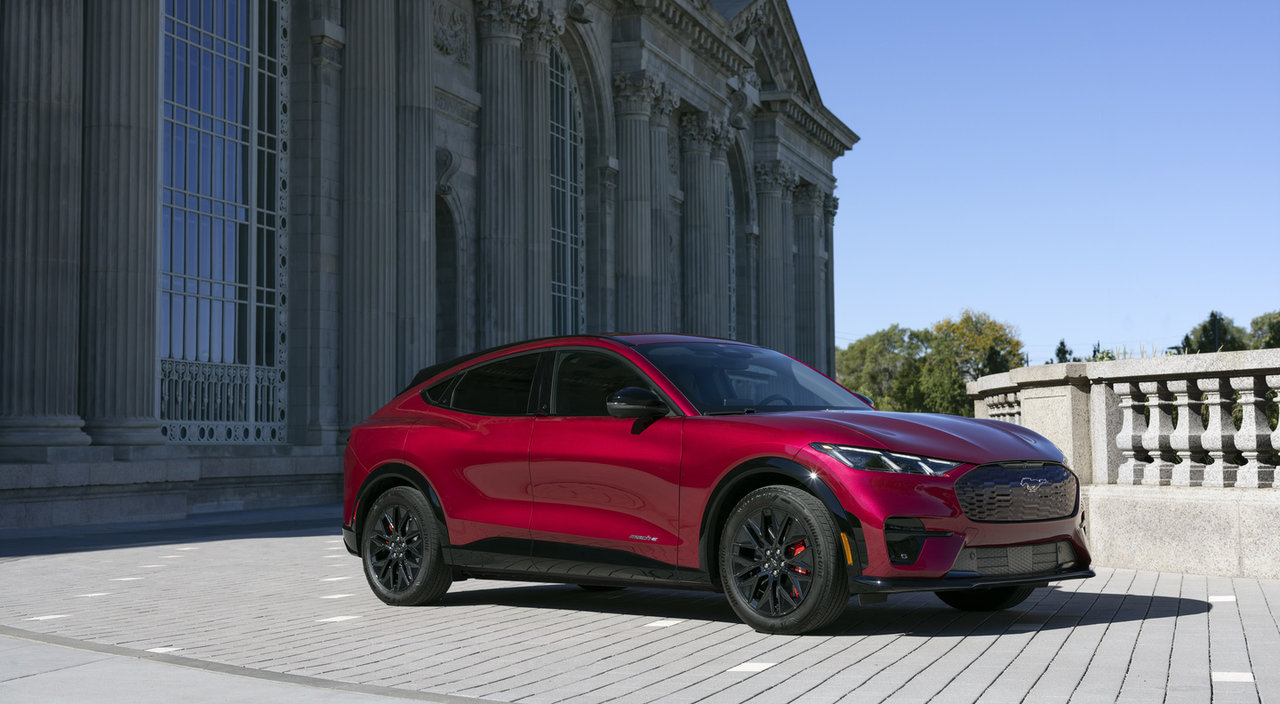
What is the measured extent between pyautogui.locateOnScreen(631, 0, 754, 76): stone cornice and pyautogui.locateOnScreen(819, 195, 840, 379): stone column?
16.0 metres

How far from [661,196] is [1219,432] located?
96.8 ft

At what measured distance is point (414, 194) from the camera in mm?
25484

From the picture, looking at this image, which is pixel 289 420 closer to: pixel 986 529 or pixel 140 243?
pixel 140 243

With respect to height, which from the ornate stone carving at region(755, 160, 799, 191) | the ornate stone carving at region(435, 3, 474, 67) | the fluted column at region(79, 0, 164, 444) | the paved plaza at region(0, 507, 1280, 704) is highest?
the ornate stone carving at region(755, 160, 799, 191)

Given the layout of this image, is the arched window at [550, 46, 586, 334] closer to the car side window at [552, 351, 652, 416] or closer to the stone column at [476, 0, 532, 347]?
the stone column at [476, 0, 532, 347]

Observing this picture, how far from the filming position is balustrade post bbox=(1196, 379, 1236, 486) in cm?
1027

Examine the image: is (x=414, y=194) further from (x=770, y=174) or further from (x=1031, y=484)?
(x=770, y=174)

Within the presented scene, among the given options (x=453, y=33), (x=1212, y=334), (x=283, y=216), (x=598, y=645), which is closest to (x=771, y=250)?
(x=453, y=33)

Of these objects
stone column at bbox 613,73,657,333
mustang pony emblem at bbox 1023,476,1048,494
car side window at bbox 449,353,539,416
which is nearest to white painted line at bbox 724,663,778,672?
mustang pony emblem at bbox 1023,476,1048,494

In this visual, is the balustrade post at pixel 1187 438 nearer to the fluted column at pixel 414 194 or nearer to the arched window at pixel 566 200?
the fluted column at pixel 414 194

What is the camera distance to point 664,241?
4038 cm

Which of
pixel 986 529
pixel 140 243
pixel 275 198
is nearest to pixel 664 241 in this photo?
pixel 275 198

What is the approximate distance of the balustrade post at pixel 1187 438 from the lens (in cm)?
1056

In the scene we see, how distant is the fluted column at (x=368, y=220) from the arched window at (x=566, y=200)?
10.7m
